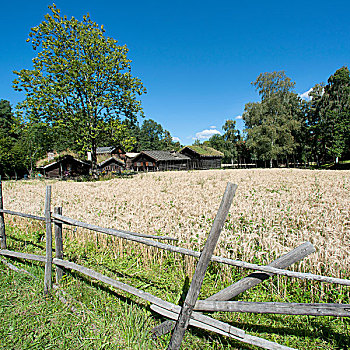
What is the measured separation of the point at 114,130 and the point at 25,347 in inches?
897

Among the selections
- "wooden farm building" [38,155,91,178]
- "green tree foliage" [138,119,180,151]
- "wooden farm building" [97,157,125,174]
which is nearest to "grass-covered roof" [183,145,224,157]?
"wooden farm building" [97,157,125,174]

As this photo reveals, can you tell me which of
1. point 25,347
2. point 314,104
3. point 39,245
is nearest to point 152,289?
point 25,347

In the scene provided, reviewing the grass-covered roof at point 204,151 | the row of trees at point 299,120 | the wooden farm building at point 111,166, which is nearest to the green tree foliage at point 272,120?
the row of trees at point 299,120

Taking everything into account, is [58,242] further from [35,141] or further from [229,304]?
[35,141]

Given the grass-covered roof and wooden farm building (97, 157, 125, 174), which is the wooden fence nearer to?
wooden farm building (97, 157, 125, 174)

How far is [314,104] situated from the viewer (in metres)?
49.2

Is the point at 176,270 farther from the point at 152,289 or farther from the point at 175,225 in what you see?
the point at 175,225

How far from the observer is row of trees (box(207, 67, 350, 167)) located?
4356cm

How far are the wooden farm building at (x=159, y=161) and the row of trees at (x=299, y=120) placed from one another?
17431mm

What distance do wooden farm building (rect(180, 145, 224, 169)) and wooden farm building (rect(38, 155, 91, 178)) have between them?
2794 centimetres

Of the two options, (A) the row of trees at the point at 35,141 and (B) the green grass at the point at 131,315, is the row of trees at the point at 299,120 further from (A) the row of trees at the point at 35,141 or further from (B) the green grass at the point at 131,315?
(B) the green grass at the point at 131,315

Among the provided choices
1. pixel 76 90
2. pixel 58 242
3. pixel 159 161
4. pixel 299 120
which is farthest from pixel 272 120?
pixel 58 242

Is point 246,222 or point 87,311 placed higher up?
point 246,222

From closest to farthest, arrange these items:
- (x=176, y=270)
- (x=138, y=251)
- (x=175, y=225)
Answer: (x=176, y=270)
(x=138, y=251)
(x=175, y=225)
